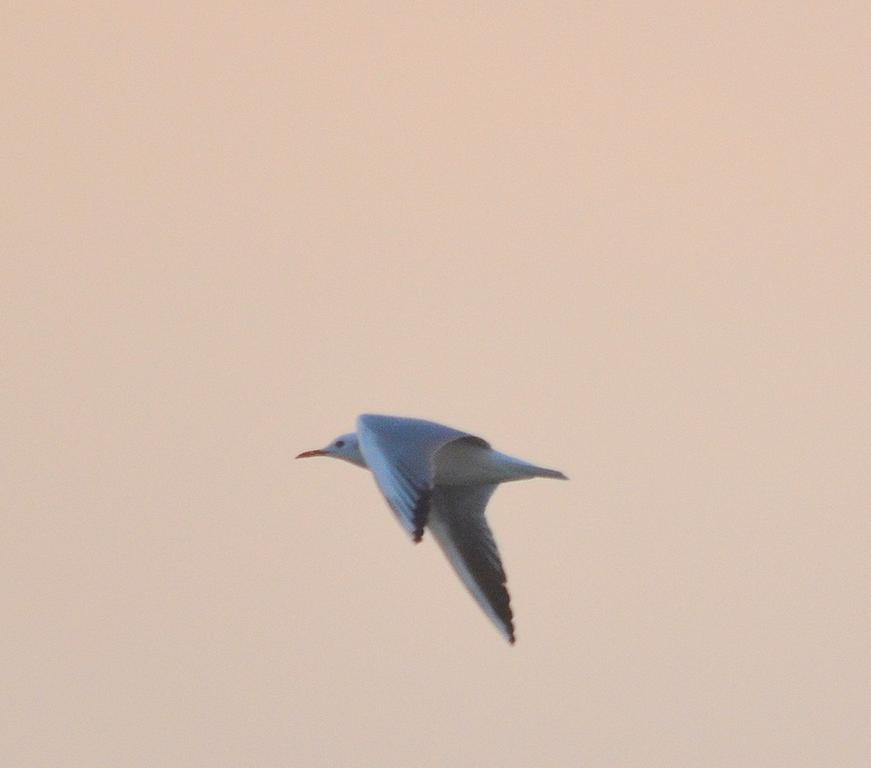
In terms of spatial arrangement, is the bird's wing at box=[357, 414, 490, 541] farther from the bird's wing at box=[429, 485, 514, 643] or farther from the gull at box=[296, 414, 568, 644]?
the bird's wing at box=[429, 485, 514, 643]

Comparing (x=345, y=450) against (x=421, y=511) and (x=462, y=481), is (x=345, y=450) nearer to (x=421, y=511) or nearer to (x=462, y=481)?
(x=462, y=481)

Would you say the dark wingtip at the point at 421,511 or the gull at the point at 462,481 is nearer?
the dark wingtip at the point at 421,511

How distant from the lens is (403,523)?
9344 millimetres

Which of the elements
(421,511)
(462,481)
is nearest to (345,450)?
(462,481)

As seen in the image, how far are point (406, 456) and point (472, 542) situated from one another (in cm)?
127

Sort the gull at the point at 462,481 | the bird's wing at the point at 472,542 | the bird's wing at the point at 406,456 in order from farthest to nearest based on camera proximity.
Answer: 1. the bird's wing at the point at 472,542
2. the gull at the point at 462,481
3. the bird's wing at the point at 406,456

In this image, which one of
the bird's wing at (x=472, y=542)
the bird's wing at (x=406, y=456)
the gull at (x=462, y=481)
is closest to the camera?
the bird's wing at (x=406, y=456)

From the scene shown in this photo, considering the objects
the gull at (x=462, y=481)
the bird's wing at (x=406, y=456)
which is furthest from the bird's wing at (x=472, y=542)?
the bird's wing at (x=406, y=456)

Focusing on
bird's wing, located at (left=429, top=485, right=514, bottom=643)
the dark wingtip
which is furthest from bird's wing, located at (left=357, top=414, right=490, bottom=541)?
bird's wing, located at (left=429, top=485, right=514, bottom=643)

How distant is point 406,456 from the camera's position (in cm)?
1003

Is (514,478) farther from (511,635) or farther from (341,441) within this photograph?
(341,441)

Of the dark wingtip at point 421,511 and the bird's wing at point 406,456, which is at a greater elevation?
the bird's wing at point 406,456

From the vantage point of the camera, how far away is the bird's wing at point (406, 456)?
372 inches

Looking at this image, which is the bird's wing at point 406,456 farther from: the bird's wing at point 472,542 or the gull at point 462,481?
the bird's wing at point 472,542
